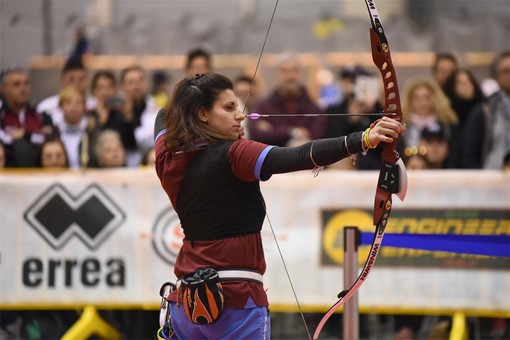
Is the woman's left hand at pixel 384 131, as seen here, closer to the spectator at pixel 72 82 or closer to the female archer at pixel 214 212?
the female archer at pixel 214 212

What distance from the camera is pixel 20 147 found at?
8820 millimetres

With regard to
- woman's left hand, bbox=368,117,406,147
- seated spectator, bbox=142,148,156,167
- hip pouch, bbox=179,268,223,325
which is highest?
woman's left hand, bbox=368,117,406,147

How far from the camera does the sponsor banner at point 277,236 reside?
25.1 feet

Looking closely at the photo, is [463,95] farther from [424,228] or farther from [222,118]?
[222,118]

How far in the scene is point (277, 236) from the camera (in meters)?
7.78

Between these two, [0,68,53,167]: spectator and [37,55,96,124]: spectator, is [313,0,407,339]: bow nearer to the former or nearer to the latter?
[0,68,53,167]: spectator

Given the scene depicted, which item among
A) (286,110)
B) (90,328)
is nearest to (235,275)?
(90,328)

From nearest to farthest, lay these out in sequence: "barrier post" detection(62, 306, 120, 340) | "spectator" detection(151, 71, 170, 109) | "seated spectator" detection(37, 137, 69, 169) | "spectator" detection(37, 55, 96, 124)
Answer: "barrier post" detection(62, 306, 120, 340)
"seated spectator" detection(37, 137, 69, 169)
"spectator" detection(37, 55, 96, 124)
"spectator" detection(151, 71, 170, 109)

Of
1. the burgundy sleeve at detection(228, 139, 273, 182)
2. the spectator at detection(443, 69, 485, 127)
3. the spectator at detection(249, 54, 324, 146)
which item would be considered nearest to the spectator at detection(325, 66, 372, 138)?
the spectator at detection(249, 54, 324, 146)

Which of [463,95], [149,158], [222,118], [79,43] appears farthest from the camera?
[79,43]

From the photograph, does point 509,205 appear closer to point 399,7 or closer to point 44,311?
point 44,311

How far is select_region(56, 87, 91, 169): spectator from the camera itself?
29.6 ft

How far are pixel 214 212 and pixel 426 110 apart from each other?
4.83 meters

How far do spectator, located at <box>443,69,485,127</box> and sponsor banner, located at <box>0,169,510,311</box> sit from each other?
1.71 meters
